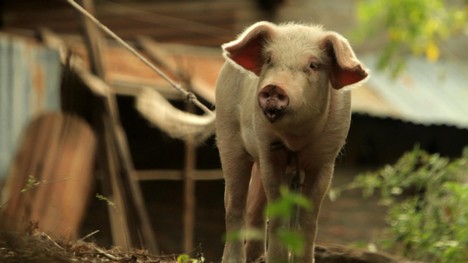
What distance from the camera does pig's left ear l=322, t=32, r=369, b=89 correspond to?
5.25 meters

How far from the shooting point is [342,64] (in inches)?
206

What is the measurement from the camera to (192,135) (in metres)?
8.60

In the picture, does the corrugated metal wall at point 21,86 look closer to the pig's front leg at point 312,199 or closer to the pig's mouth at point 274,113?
the pig's front leg at point 312,199

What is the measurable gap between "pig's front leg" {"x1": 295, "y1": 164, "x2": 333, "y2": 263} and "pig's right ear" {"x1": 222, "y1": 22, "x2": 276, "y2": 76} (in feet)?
2.30

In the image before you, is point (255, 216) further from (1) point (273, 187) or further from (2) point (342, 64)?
(2) point (342, 64)

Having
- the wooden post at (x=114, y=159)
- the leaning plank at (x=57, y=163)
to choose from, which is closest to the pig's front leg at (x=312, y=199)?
the wooden post at (x=114, y=159)

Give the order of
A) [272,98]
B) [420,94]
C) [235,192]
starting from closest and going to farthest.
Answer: [272,98] → [235,192] → [420,94]

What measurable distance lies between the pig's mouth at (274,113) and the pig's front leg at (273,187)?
705 millimetres

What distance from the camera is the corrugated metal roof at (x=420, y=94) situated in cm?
1522

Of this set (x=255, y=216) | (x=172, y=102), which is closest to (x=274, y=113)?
(x=255, y=216)

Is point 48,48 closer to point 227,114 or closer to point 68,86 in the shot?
point 68,86

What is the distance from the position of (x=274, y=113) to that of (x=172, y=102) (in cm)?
898

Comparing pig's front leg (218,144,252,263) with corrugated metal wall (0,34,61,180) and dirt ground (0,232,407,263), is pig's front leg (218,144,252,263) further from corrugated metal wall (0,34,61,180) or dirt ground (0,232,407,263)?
corrugated metal wall (0,34,61,180)

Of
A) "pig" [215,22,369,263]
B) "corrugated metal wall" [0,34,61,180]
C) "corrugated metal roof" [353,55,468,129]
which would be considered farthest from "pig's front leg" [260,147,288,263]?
"corrugated metal roof" [353,55,468,129]
